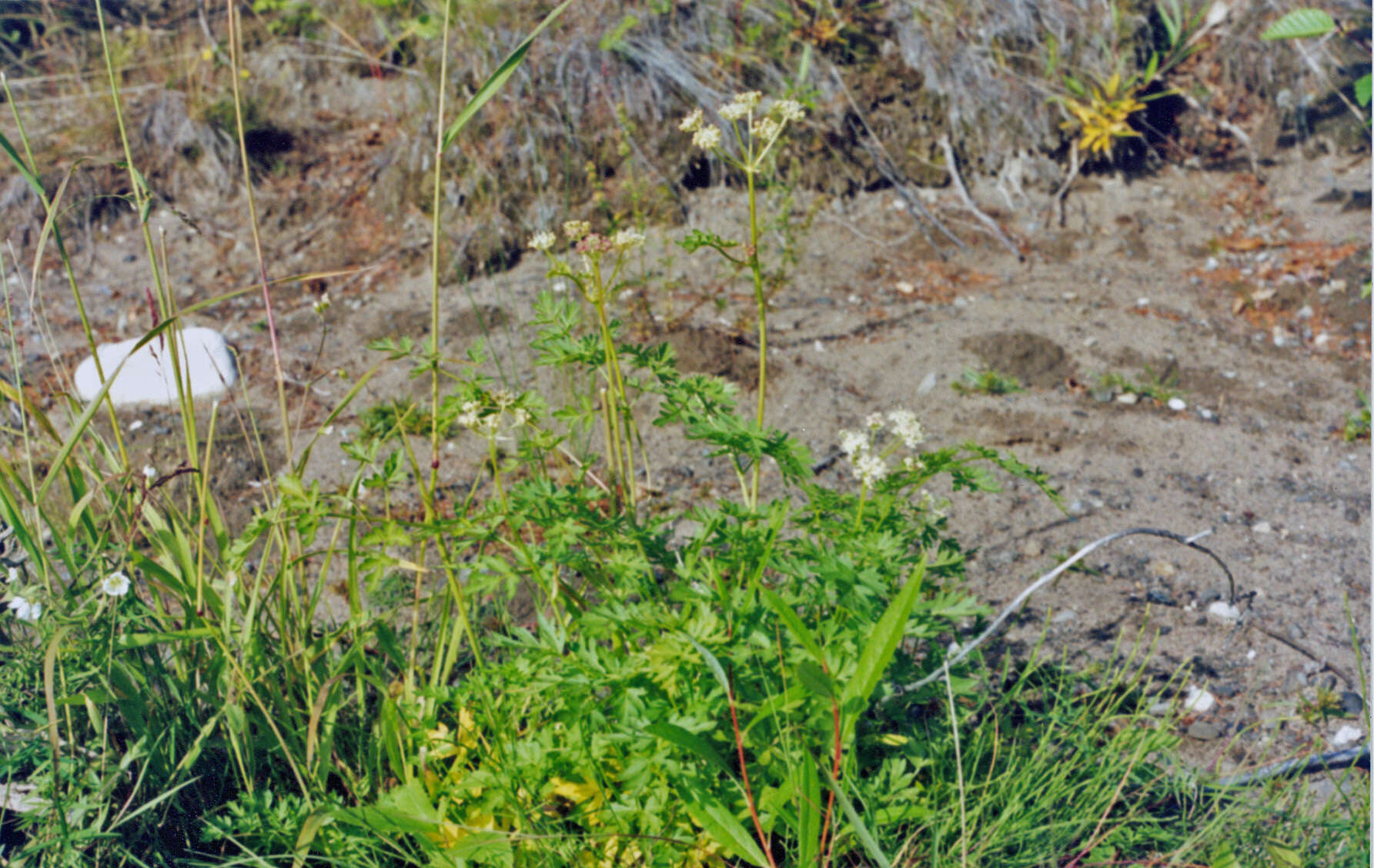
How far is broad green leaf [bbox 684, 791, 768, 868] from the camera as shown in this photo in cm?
117

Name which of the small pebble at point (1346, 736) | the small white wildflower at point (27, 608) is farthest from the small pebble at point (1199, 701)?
the small white wildflower at point (27, 608)

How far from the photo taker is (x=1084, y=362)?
337cm

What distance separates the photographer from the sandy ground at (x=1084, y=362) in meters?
2.30

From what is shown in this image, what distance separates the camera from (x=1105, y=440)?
2.96 metres

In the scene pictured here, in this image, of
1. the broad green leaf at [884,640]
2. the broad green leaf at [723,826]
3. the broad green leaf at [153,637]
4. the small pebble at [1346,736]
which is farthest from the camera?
the small pebble at [1346,736]

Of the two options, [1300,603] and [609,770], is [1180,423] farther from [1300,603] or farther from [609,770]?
[609,770]

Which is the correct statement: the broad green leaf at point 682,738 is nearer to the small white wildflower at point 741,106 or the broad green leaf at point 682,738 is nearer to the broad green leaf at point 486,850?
the broad green leaf at point 486,850

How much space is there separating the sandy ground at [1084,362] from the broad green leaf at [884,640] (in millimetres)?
1201

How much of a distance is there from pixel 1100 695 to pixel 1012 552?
605 millimetres

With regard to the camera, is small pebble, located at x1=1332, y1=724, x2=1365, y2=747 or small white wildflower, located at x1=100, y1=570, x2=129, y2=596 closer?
small white wildflower, located at x1=100, y1=570, x2=129, y2=596

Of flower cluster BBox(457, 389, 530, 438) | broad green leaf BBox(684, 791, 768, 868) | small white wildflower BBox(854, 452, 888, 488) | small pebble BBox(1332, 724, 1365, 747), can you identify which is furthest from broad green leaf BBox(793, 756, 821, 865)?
small pebble BBox(1332, 724, 1365, 747)

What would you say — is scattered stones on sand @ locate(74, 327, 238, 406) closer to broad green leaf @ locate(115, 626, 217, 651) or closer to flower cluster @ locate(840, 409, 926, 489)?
broad green leaf @ locate(115, 626, 217, 651)

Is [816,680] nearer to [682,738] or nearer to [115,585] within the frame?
[682,738]

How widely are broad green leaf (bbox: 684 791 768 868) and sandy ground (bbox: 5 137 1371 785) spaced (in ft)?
3.84
